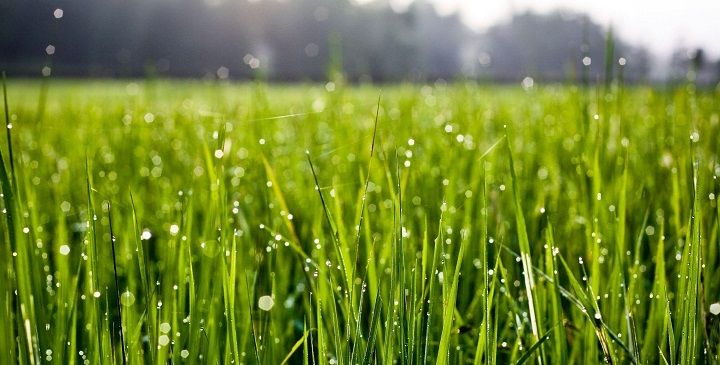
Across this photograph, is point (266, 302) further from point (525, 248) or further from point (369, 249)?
point (525, 248)

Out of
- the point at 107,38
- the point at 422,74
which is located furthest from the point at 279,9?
the point at 422,74

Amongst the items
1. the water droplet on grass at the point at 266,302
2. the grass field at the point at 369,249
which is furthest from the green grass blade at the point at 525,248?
the water droplet on grass at the point at 266,302

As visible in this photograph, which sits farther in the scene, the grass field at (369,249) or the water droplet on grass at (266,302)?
the water droplet on grass at (266,302)

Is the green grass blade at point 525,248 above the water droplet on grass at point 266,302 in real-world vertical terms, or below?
above

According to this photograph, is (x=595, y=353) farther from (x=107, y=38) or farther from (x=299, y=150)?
(x=107, y=38)

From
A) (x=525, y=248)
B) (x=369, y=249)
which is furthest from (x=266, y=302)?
(x=525, y=248)

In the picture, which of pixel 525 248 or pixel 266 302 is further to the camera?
pixel 266 302

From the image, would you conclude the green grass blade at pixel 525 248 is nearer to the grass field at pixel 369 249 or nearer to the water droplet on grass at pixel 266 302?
the grass field at pixel 369 249

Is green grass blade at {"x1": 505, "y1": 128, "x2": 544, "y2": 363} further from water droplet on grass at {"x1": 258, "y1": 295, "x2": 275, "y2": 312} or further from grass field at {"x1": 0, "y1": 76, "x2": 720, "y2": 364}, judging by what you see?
water droplet on grass at {"x1": 258, "y1": 295, "x2": 275, "y2": 312}

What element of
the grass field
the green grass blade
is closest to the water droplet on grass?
the grass field
